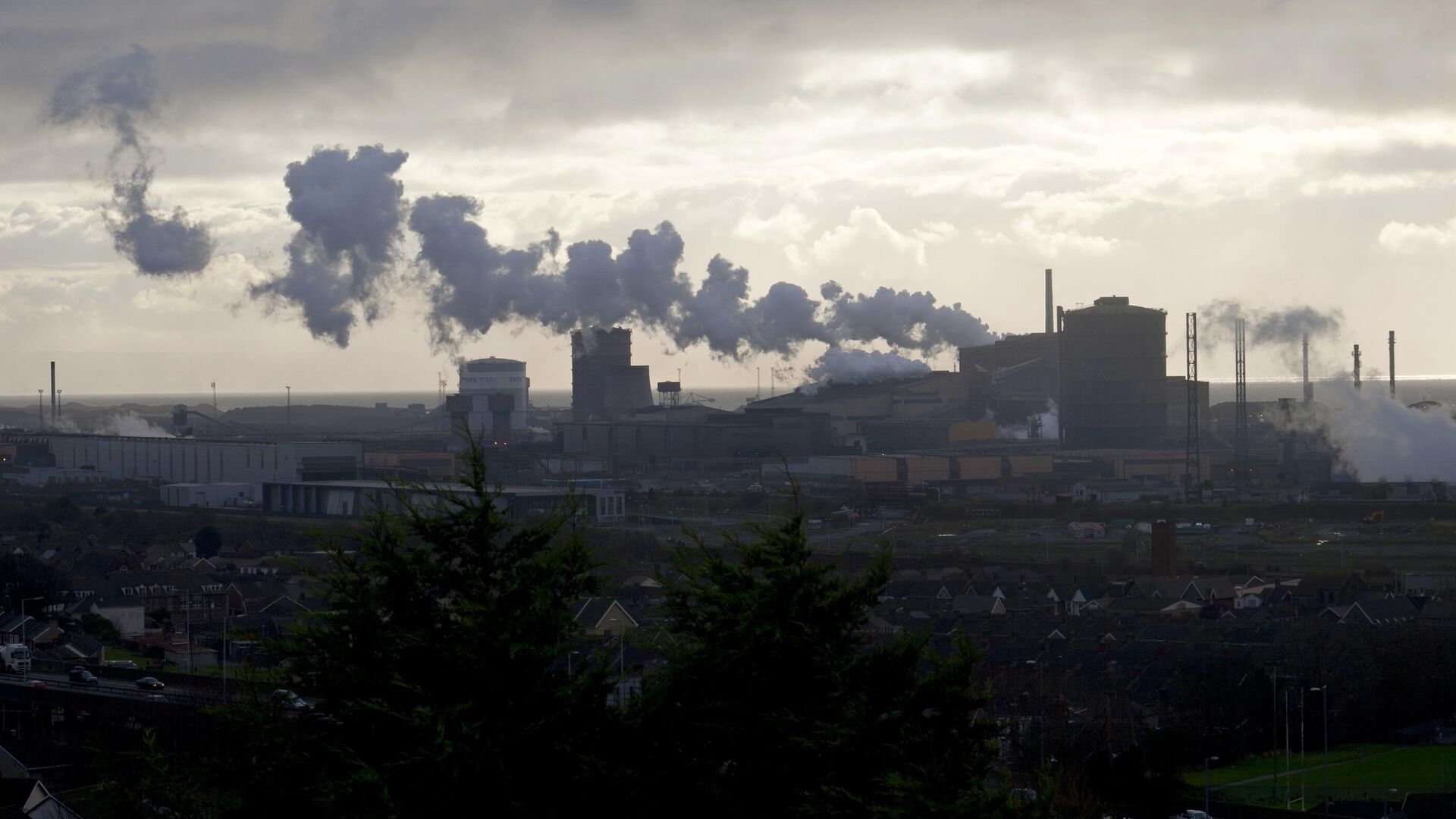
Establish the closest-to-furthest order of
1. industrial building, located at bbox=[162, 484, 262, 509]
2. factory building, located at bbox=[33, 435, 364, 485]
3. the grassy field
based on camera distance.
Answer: the grassy field
industrial building, located at bbox=[162, 484, 262, 509]
factory building, located at bbox=[33, 435, 364, 485]

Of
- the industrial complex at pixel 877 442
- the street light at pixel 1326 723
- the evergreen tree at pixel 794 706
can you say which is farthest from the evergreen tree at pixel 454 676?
the industrial complex at pixel 877 442

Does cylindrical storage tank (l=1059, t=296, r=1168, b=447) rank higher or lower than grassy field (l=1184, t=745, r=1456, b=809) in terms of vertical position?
higher

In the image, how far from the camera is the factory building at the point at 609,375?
6812cm

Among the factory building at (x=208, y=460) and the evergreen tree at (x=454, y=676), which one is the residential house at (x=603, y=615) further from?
the factory building at (x=208, y=460)

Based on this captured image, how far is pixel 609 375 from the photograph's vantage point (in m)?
68.4

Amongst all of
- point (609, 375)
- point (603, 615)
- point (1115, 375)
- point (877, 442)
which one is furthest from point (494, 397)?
point (603, 615)

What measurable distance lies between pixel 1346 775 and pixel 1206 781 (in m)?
2.07

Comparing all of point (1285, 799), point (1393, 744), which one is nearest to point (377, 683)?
point (1285, 799)

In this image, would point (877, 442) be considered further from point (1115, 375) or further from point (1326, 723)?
point (1326, 723)

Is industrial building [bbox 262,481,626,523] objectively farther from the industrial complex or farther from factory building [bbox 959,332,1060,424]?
factory building [bbox 959,332,1060,424]

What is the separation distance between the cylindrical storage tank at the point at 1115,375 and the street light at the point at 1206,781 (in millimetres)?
44236

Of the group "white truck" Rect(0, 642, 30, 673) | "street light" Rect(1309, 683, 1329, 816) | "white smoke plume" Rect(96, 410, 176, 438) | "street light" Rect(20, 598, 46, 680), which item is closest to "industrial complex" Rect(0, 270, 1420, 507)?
"white smoke plume" Rect(96, 410, 176, 438)

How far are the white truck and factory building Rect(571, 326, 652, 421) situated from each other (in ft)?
146

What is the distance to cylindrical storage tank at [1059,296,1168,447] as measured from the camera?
60531mm
